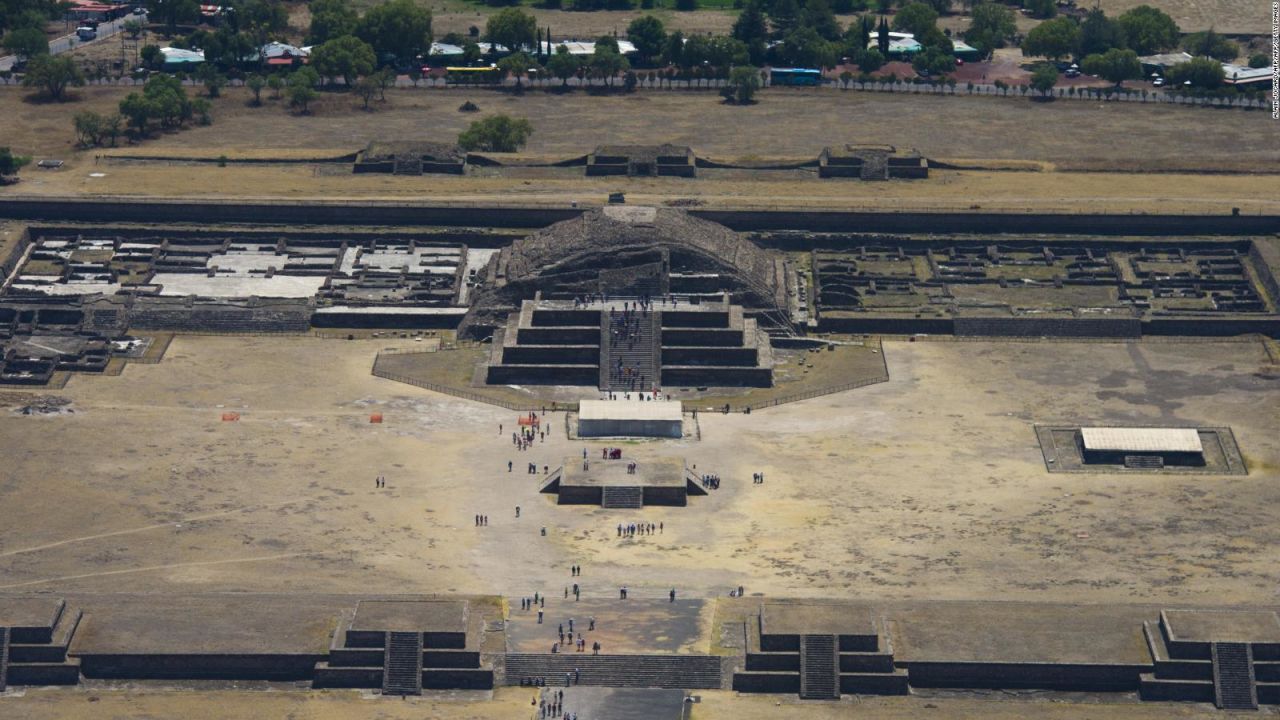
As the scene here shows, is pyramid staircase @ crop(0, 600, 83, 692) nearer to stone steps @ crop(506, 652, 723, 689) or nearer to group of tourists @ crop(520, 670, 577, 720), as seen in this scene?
stone steps @ crop(506, 652, 723, 689)

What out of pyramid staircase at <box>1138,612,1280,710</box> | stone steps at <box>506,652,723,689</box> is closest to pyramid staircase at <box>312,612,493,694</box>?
stone steps at <box>506,652,723,689</box>

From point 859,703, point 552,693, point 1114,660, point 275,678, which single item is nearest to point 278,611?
point 275,678

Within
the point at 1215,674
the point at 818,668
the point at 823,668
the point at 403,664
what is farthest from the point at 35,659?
the point at 1215,674

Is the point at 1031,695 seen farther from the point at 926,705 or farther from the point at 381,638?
the point at 381,638

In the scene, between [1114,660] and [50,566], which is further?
[50,566]

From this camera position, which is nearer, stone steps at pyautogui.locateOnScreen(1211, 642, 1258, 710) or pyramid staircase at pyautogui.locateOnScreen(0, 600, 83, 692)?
stone steps at pyautogui.locateOnScreen(1211, 642, 1258, 710)

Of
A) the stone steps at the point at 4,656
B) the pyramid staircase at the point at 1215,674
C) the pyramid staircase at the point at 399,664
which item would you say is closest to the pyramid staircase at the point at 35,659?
the stone steps at the point at 4,656

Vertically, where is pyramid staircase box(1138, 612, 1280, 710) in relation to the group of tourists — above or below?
above
